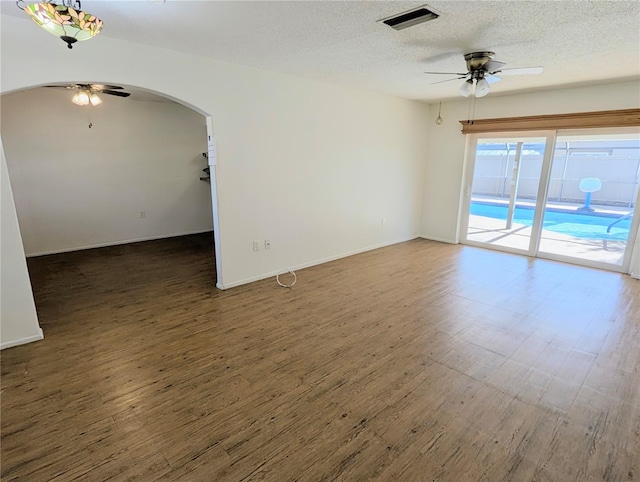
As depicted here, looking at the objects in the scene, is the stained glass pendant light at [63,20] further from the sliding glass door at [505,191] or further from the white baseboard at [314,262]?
the sliding glass door at [505,191]

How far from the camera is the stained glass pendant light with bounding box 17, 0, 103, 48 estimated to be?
1.60 metres

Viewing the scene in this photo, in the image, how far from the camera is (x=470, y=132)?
5.73 m

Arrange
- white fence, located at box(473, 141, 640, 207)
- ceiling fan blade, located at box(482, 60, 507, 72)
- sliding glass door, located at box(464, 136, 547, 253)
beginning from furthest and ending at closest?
sliding glass door, located at box(464, 136, 547, 253)
white fence, located at box(473, 141, 640, 207)
ceiling fan blade, located at box(482, 60, 507, 72)

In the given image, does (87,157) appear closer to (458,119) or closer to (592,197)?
(458,119)

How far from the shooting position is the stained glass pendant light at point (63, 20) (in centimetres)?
160

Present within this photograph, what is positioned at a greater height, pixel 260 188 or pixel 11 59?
pixel 11 59

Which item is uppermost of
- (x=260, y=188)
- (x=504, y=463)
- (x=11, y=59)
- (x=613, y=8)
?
(x=613, y=8)

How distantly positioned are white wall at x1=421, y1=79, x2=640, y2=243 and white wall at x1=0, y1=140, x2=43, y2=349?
5.98m

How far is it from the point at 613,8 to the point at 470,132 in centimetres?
363

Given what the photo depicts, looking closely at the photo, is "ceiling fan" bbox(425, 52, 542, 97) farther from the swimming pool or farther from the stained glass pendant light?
the stained glass pendant light

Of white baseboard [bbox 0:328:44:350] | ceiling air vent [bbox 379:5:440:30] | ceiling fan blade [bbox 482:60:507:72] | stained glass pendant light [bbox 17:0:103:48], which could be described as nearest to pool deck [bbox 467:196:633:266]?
ceiling fan blade [bbox 482:60:507:72]

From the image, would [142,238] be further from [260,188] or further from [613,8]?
[613,8]

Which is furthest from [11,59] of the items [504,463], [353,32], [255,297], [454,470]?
[504,463]

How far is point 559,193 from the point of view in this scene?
200 inches
